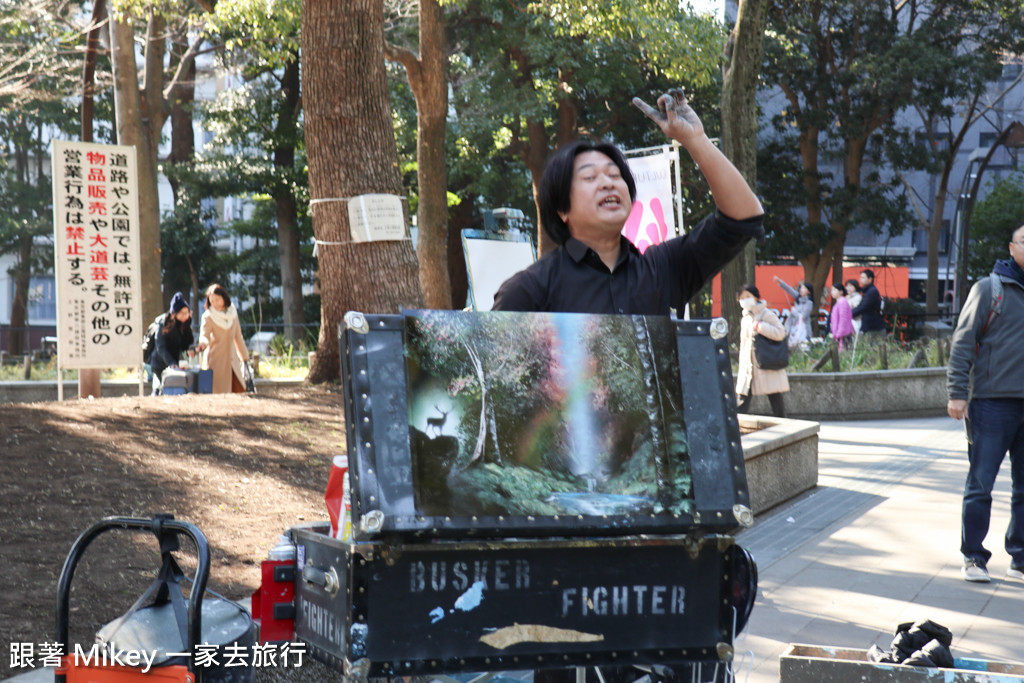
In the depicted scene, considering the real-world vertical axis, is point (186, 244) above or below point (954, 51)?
below

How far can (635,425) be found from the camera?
2182 mm

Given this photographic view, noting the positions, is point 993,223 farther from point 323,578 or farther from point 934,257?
point 323,578

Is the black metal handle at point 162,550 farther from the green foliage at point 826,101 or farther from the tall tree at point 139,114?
the green foliage at point 826,101

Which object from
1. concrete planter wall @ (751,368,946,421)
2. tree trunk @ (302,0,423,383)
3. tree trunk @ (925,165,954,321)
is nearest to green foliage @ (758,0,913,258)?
tree trunk @ (925,165,954,321)

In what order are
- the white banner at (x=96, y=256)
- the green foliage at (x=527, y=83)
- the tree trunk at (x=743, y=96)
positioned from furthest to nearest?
the green foliage at (x=527, y=83) < the tree trunk at (x=743, y=96) < the white banner at (x=96, y=256)

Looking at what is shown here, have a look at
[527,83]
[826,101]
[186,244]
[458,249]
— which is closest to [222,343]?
[527,83]

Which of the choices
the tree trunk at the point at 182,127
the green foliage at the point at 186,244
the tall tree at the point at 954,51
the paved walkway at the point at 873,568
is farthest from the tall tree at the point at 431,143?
the tall tree at the point at 954,51

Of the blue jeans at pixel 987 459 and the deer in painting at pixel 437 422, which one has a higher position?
the deer in painting at pixel 437 422

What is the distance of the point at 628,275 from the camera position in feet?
8.63

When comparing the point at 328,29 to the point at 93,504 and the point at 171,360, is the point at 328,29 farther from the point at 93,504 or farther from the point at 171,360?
the point at 171,360

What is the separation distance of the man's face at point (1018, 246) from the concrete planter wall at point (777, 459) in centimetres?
225

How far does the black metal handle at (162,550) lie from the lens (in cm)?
235

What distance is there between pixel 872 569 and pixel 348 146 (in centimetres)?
529

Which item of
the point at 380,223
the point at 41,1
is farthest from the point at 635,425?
the point at 41,1
